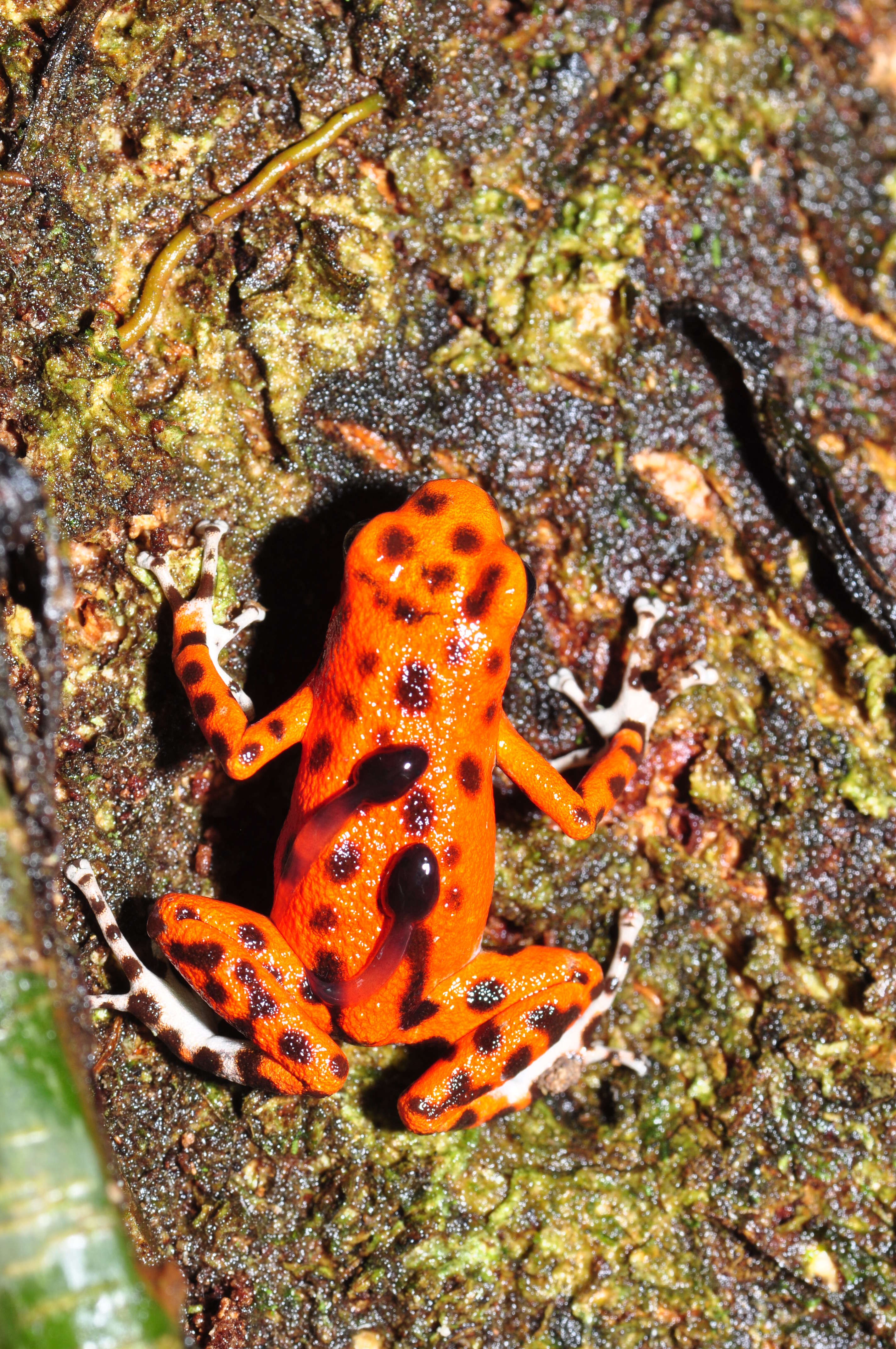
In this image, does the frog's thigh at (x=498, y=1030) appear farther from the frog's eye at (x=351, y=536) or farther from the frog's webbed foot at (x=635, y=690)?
the frog's eye at (x=351, y=536)

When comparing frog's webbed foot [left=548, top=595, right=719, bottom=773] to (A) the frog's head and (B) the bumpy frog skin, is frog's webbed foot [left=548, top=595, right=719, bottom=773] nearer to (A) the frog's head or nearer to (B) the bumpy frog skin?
(B) the bumpy frog skin

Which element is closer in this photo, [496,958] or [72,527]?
[72,527]

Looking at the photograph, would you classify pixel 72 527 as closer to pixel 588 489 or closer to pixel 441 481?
pixel 441 481

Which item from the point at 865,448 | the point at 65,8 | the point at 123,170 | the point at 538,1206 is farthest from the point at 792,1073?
the point at 65,8

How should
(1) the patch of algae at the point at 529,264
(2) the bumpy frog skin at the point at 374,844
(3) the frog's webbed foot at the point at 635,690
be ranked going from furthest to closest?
(3) the frog's webbed foot at the point at 635,690 < (1) the patch of algae at the point at 529,264 < (2) the bumpy frog skin at the point at 374,844

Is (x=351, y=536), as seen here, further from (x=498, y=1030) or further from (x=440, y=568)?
(x=498, y=1030)

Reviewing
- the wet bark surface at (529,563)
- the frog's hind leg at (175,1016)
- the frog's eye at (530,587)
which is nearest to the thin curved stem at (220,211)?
the wet bark surface at (529,563)
